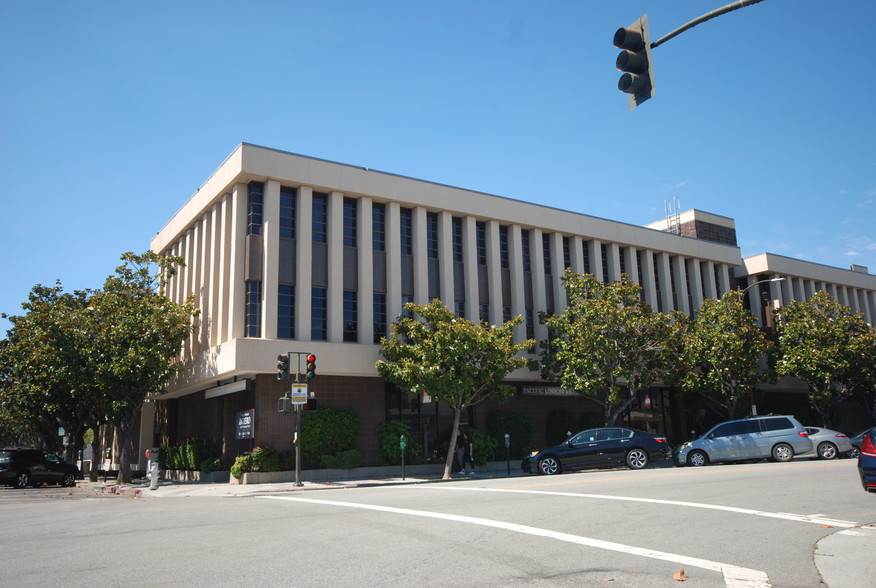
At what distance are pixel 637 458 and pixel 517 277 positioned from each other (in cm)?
1135

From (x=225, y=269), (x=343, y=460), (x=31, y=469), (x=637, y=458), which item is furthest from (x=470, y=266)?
(x=31, y=469)

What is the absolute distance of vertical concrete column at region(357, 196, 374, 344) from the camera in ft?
92.3

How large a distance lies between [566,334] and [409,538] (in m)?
23.2

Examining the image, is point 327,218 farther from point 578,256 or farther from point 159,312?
point 578,256

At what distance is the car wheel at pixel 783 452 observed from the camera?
23203 mm

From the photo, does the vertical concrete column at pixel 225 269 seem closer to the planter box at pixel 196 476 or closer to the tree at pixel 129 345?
the tree at pixel 129 345

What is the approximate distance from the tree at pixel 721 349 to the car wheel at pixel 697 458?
23.5 feet

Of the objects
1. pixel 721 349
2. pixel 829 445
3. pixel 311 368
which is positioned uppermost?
pixel 721 349

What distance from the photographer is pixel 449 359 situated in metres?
24.8

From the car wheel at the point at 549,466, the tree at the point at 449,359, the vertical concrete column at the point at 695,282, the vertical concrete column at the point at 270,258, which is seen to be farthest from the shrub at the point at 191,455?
the vertical concrete column at the point at 695,282

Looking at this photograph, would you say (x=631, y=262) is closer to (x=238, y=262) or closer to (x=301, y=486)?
(x=238, y=262)

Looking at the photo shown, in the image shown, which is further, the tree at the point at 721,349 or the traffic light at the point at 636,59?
the tree at the point at 721,349

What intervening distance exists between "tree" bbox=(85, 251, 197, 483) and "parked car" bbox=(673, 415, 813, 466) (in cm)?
2067

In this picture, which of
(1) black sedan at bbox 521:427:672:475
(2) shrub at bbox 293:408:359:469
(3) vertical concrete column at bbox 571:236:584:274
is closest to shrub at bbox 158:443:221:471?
(2) shrub at bbox 293:408:359:469
